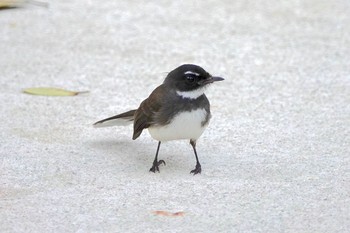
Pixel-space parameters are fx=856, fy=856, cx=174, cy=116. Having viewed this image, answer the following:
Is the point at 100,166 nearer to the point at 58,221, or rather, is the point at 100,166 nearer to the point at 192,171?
the point at 192,171

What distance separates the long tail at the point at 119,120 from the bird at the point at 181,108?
1.29 ft

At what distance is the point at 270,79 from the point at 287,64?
441 mm

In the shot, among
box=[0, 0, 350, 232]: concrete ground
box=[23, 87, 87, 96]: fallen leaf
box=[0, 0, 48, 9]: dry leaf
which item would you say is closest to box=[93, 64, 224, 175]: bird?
box=[0, 0, 350, 232]: concrete ground

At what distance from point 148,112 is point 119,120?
57 cm

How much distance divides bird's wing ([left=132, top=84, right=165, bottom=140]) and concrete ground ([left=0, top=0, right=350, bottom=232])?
29 cm

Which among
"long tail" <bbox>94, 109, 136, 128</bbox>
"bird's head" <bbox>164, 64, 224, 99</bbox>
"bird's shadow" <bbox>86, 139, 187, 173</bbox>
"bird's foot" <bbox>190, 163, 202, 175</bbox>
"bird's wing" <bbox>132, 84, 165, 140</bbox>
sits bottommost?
"bird's shadow" <bbox>86, 139, 187, 173</bbox>

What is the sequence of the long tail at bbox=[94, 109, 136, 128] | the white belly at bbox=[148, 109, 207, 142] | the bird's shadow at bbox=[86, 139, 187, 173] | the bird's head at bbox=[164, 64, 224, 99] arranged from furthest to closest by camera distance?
the long tail at bbox=[94, 109, 136, 128]
the bird's shadow at bbox=[86, 139, 187, 173]
the bird's head at bbox=[164, 64, 224, 99]
the white belly at bbox=[148, 109, 207, 142]

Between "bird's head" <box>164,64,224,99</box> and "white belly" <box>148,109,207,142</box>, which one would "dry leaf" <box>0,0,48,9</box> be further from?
"white belly" <box>148,109,207,142</box>

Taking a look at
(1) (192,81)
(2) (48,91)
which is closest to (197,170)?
(1) (192,81)

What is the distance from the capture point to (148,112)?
6242 millimetres

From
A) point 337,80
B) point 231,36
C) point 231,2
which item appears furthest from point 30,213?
point 231,2

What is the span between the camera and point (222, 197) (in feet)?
18.7

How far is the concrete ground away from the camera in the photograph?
545 centimetres

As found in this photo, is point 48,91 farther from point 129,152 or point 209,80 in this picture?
point 209,80
